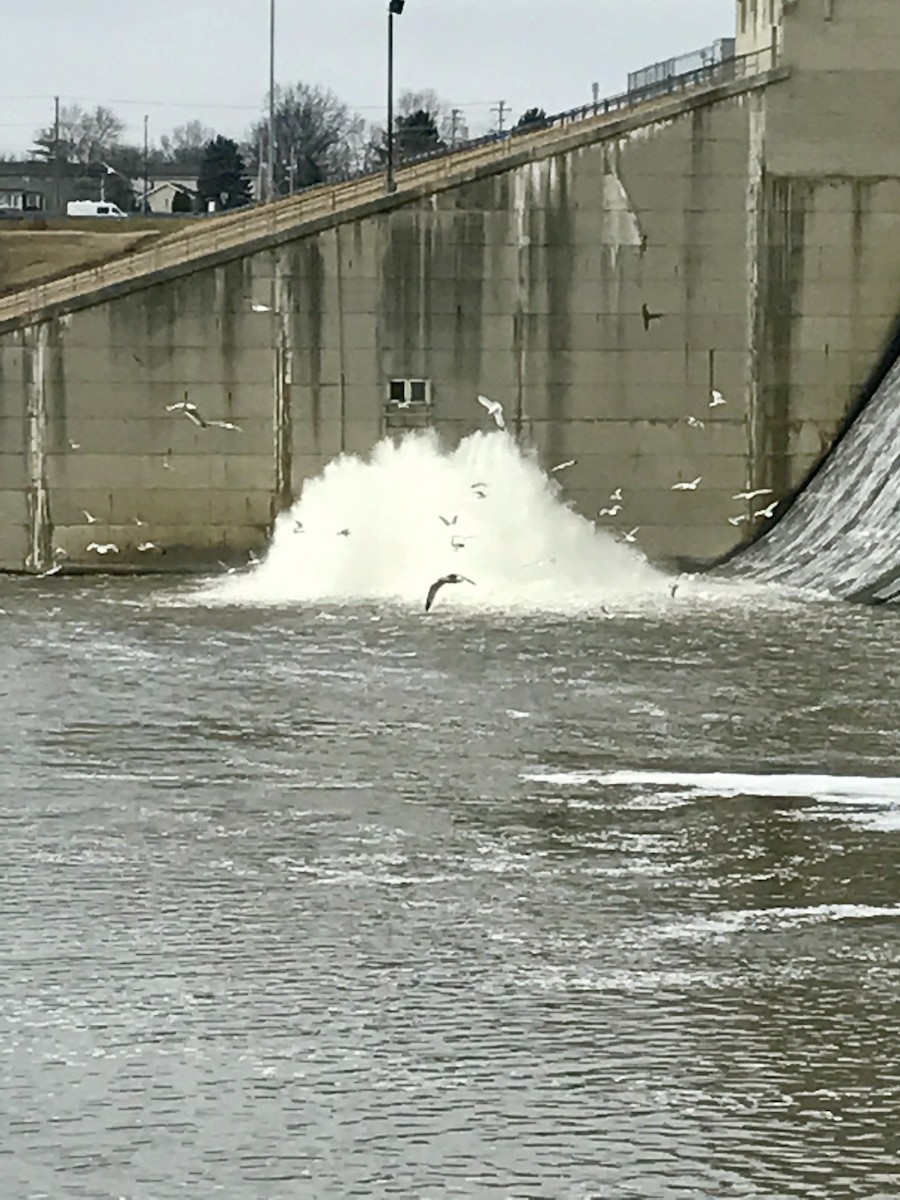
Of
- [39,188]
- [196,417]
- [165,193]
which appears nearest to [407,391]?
[196,417]

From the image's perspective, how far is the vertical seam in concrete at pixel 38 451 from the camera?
34969 millimetres

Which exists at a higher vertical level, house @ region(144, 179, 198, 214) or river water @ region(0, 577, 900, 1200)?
house @ region(144, 179, 198, 214)

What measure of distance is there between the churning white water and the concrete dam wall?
1.25ft

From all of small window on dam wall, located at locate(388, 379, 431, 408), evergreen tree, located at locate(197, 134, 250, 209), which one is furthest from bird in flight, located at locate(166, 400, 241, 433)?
evergreen tree, located at locate(197, 134, 250, 209)

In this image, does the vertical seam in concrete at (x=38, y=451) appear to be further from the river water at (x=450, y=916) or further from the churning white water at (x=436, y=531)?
the river water at (x=450, y=916)

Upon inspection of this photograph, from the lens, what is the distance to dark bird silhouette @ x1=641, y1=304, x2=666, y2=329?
A: 3550 centimetres

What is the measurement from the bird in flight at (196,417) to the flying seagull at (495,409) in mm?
3706

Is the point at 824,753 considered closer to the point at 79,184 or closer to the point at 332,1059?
the point at 332,1059

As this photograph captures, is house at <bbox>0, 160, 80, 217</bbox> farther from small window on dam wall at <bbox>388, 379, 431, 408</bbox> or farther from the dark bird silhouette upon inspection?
the dark bird silhouette

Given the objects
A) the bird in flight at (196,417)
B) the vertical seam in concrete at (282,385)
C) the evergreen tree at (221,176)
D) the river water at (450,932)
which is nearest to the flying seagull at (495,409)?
the vertical seam in concrete at (282,385)

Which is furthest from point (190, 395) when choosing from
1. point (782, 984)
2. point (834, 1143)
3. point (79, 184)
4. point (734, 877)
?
point (79, 184)

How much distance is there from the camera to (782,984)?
12938 millimetres

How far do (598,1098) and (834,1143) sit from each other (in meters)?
1.16

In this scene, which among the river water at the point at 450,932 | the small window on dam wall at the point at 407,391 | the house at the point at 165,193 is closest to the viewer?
the river water at the point at 450,932
